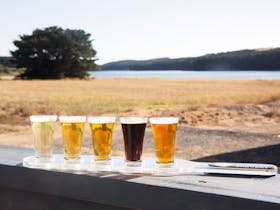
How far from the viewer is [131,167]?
62cm

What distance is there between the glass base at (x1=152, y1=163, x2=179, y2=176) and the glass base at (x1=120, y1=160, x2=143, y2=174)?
20 mm

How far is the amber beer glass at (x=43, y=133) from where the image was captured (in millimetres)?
654

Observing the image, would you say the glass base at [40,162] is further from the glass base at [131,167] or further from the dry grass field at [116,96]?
the dry grass field at [116,96]

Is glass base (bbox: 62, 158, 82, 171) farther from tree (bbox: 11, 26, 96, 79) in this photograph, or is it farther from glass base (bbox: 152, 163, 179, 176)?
tree (bbox: 11, 26, 96, 79)

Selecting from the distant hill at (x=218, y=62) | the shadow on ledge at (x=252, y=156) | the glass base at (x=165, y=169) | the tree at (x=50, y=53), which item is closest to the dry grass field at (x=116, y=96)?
the tree at (x=50, y=53)

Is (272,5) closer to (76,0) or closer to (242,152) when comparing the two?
(76,0)

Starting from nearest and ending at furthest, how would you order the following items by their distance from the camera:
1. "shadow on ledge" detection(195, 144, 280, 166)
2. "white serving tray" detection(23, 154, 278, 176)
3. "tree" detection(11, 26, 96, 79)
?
1. "white serving tray" detection(23, 154, 278, 176)
2. "shadow on ledge" detection(195, 144, 280, 166)
3. "tree" detection(11, 26, 96, 79)

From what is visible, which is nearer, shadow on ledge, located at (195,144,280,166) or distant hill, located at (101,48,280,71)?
shadow on ledge, located at (195,144,280,166)

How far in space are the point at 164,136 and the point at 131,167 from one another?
0.19 feet

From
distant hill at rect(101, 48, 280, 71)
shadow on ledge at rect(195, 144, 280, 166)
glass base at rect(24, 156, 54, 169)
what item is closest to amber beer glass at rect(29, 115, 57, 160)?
glass base at rect(24, 156, 54, 169)

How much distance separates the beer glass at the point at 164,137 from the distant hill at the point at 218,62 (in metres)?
4.37

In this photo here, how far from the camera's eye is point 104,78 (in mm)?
9562

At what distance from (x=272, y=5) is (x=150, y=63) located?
1.92m

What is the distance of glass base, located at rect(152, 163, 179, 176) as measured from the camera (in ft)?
1.95
